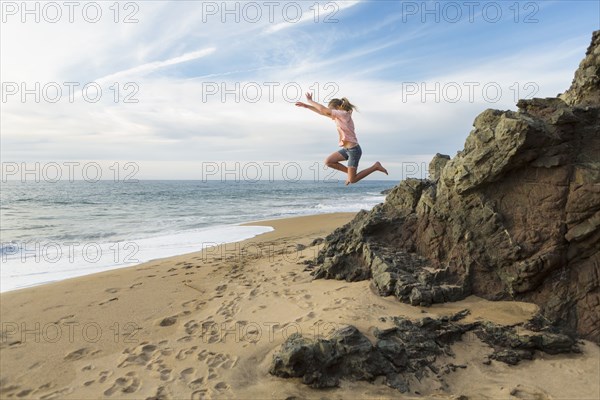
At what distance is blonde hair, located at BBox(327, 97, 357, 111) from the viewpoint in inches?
265

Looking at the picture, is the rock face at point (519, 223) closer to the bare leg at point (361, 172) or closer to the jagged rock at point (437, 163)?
the bare leg at point (361, 172)

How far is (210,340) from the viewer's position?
5496 millimetres

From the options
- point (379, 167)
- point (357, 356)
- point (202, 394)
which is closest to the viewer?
point (202, 394)

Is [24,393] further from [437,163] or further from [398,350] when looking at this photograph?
[437,163]

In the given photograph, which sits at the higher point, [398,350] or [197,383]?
[398,350]

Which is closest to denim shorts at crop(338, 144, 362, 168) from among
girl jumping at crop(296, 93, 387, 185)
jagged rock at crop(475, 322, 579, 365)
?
girl jumping at crop(296, 93, 387, 185)

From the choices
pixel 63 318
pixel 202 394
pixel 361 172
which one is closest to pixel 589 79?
pixel 361 172

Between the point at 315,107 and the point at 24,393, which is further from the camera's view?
the point at 315,107

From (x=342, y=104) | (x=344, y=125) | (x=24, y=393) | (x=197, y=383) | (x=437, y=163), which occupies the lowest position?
(x=24, y=393)

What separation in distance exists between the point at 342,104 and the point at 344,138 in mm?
602

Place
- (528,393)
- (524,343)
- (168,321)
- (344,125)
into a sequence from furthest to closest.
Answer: (344,125)
(168,321)
(524,343)
(528,393)

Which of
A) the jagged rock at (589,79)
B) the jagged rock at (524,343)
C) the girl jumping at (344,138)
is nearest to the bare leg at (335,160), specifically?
the girl jumping at (344,138)

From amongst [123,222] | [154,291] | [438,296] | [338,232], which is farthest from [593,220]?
[123,222]

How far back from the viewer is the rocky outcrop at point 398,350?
4371 mm
